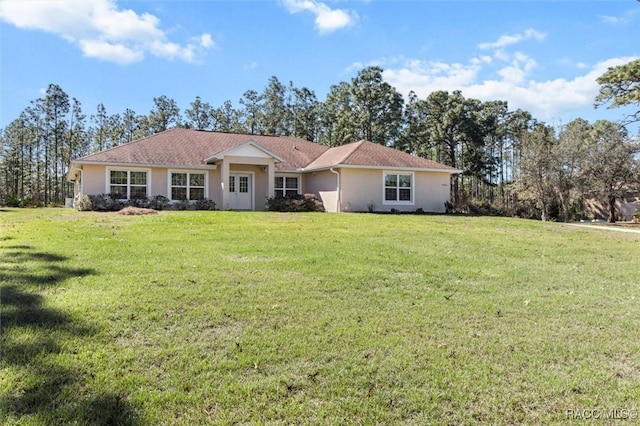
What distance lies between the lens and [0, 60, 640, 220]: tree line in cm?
2647

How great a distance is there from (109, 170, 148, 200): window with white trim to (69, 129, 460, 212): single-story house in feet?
0.15

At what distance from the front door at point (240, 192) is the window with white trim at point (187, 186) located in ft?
5.18

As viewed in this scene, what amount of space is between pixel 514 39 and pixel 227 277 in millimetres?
11495

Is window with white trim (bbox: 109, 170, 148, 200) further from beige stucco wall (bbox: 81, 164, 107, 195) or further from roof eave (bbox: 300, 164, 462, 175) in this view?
roof eave (bbox: 300, 164, 462, 175)

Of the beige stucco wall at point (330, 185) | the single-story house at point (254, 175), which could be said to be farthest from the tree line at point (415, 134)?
the single-story house at point (254, 175)

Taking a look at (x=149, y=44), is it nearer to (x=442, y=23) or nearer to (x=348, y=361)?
(x=442, y=23)

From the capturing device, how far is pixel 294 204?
22969 millimetres

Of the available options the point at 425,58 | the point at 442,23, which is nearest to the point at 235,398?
the point at 442,23

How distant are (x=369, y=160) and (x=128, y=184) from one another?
12.8m

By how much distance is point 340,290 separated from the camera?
6430mm

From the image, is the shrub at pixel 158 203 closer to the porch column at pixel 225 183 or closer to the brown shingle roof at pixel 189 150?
the brown shingle roof at pixel 189 150

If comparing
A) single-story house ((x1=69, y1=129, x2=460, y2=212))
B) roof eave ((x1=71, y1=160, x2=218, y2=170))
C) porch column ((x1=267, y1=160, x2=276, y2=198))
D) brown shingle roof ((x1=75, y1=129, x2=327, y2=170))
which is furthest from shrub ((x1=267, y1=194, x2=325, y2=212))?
roof eave ((x1=71, y1=160, x2=218, y2=170))

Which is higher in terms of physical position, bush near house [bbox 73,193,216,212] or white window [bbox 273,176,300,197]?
white window [bbox 273,176,300,197]

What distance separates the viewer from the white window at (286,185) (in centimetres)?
2602
